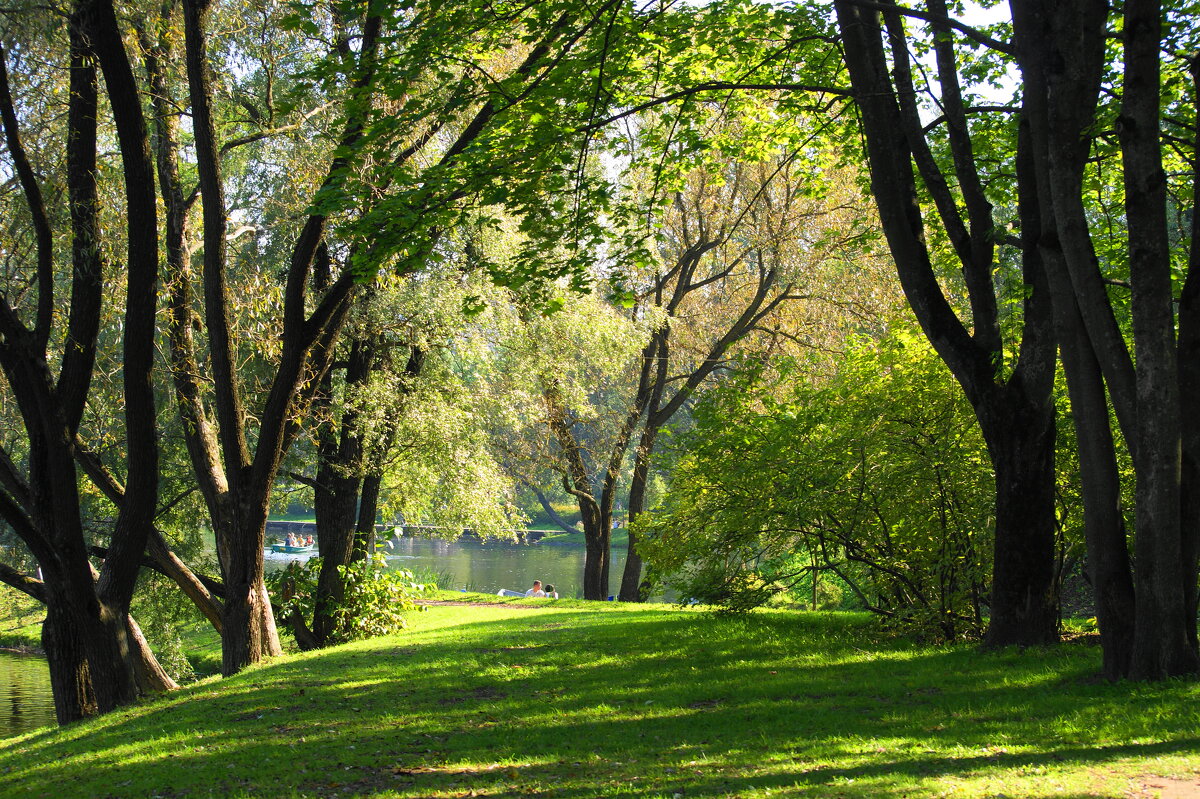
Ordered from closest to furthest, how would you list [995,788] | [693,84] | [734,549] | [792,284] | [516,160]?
[995,788] < [516,160] < [693,84] < [734,549] < [792,284]

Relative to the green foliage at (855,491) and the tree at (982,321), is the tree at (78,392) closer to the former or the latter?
the green foliage at (855,491)

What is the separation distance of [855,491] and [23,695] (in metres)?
20.2

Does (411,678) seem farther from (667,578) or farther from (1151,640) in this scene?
(1151,640)

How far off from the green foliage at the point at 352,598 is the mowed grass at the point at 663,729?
400 centimetres

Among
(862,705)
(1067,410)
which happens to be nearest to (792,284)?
(1067,410)

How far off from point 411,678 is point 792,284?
13.3 meters

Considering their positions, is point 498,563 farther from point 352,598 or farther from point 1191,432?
point 1191,432

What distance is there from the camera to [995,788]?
448cm

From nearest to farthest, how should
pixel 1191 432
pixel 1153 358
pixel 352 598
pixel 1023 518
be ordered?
pixel 1153 358 → pixel 1191 432 → pixel 1023 518 → pixel 352 598

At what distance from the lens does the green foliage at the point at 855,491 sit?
30.7 feet

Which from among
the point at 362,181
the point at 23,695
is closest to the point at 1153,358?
the point at 362,181

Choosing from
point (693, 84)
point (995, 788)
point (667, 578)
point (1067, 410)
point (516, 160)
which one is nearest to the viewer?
point (995, 788)

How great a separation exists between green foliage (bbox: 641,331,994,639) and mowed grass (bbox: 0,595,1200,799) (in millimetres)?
647

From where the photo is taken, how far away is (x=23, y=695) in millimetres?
21562
